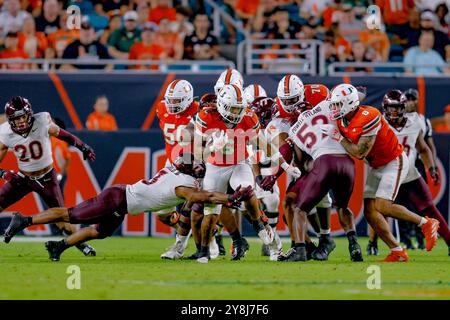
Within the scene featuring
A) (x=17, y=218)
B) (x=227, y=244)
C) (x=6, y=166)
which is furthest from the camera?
(x=6, y=166)

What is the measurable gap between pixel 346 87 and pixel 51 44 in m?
7.78

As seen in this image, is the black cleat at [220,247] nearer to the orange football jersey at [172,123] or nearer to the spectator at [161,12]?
the orange football jersey at [172,123]

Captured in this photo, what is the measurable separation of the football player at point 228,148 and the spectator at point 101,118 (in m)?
5.43

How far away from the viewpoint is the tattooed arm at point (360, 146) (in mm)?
11594

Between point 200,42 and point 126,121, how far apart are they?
185 centimetres

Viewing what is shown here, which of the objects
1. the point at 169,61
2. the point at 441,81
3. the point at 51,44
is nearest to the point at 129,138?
the point at 169,61

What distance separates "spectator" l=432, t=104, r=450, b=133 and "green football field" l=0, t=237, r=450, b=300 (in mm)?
4451

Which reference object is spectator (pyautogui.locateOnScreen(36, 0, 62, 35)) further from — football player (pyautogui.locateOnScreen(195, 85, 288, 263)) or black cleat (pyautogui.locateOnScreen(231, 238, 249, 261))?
black cleat (pyautogui.locateOnScreen(231, 238, 249, 261))

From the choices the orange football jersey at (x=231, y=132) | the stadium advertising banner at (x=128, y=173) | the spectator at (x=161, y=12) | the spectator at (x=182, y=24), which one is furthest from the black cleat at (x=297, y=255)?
the spectator at (x=161, y=12)

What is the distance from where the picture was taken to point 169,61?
56.6 ft

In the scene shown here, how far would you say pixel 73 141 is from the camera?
12445 mm

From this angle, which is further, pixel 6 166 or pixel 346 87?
pixel 6 166
